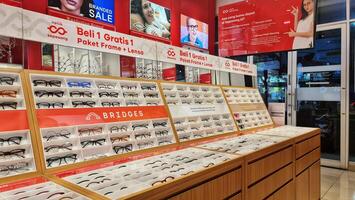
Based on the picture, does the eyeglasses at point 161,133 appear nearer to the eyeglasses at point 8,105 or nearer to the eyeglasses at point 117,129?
the eyeglasses at point 117,129

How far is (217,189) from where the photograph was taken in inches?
55.8

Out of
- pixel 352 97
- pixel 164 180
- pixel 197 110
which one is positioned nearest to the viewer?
pixel 164 180

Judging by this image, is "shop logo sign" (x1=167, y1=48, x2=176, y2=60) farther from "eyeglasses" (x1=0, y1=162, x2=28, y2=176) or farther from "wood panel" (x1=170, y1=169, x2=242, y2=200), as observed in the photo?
"eyeglasses" (x1=0, y1=162, x2=28, y2=176)

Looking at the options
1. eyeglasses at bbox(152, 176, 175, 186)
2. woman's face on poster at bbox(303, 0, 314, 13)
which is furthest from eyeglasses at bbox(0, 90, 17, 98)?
woman's face on poster at bbox(303, 0, 314, 13)

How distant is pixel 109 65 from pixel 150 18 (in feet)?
10.3

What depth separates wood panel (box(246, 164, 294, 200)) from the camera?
5.82ft

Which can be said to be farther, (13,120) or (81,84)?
(81,84)

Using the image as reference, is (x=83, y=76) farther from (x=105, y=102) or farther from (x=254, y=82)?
(x=254, y=82)

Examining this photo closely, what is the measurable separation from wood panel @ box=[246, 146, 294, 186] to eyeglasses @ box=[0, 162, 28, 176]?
4.06ft

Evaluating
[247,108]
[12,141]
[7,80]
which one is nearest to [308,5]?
[247,108]

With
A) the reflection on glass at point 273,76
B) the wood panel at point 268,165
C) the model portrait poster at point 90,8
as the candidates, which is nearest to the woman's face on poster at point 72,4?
the model portrait poster at point 90,8

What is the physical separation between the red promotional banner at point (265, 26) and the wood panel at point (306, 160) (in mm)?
2010

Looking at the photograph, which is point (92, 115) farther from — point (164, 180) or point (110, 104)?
point (164, 180)

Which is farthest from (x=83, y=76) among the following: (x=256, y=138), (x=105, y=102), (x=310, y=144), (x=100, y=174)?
(x=310, y=144)
